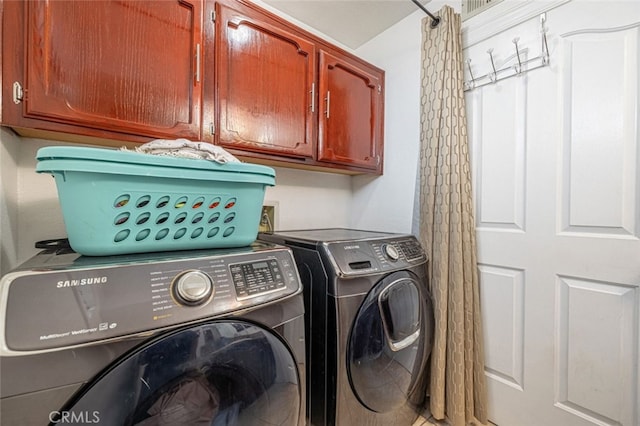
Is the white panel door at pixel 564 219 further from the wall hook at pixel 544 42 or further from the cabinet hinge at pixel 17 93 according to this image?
the cabinet hinge at pixel 17 93

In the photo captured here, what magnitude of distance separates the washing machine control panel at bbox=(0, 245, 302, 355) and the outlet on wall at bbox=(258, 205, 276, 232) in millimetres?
881

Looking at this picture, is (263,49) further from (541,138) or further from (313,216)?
(541,138)

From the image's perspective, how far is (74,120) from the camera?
2.95 ft

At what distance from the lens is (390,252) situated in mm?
1201

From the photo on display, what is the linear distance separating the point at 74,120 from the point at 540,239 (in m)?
1.91

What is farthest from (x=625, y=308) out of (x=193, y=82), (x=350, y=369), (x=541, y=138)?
(x=193, y=82)

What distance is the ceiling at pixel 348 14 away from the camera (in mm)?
1641

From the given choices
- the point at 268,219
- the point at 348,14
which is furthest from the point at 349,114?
the point at 268,219

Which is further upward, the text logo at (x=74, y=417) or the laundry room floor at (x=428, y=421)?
the text logo at (x=74, y=417)

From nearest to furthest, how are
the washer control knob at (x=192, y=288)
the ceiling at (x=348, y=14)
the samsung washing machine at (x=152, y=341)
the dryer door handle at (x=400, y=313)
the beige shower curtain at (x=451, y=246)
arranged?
1. the samsung washing machine at (x=152, y=341)
2. the washer control knob at (x=192, y=288)
3. the dryer door handle at (x=400, y=313)
4. the beige shower curtain at (x=451, y=246)
5. the ceiling at (x=348, y=14)

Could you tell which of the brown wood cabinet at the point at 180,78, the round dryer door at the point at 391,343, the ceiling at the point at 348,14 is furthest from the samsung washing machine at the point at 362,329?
the ceiling at the point at 348,14

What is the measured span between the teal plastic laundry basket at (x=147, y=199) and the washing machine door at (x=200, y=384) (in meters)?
0.31

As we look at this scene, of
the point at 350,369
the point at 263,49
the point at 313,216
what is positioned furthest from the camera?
the point at 313,216

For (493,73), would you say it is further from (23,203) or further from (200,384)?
(23,203)
